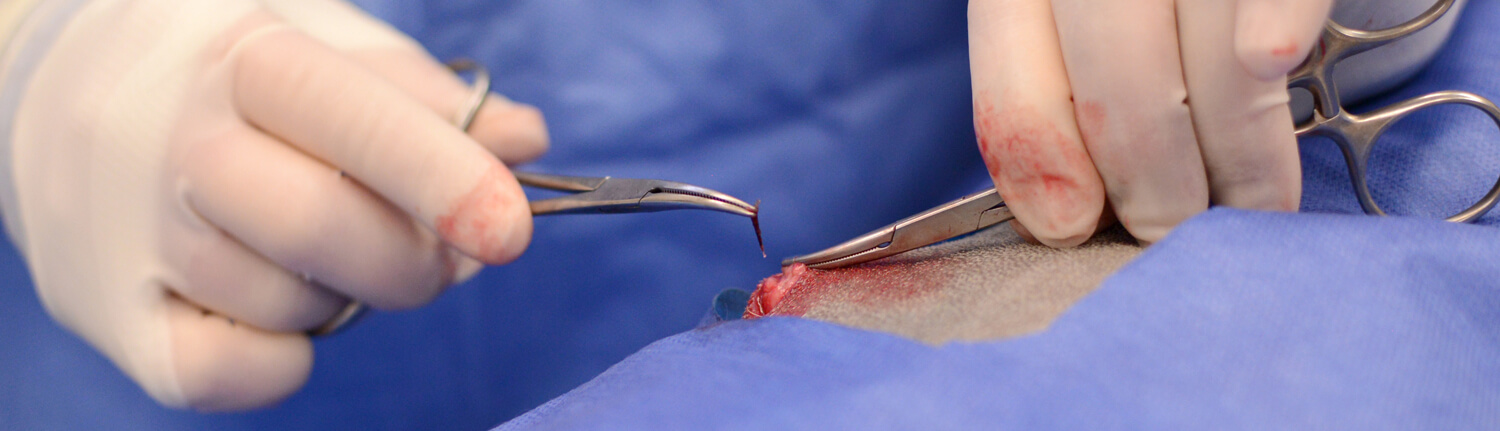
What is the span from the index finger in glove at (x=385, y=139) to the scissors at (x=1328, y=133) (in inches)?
11.4

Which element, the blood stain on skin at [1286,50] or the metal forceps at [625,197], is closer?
the blood stain on skin at [1286,50]

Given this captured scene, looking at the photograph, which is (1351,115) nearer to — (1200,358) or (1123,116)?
(1123,116)

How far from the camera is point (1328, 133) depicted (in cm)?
69

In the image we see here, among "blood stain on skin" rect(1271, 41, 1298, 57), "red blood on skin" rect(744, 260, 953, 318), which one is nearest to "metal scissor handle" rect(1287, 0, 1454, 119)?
"blood stain on skin" rect(1271, 41, 1298, 57)

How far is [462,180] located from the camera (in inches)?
25.5

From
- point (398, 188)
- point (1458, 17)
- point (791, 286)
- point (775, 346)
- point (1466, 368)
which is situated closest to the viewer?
point (1466, 368)

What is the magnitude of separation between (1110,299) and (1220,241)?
93mm

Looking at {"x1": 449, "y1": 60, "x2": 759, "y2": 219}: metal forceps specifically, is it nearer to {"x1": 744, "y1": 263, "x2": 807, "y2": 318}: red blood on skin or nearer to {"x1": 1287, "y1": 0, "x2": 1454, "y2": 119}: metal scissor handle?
{"x1": 744, "y1": 263, "x2": 807, "y2": 318}: red blood on skin

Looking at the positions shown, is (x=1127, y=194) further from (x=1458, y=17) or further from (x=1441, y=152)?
(x=1458, y=17)

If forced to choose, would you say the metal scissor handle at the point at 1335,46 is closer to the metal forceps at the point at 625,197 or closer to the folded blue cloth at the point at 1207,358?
the folded blue cloth at the point at 1207,358

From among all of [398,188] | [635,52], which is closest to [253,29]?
[398,188]

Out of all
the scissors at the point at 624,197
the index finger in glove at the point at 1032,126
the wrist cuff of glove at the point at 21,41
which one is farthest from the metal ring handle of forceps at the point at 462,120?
the index finger in glove at the point at 1032,126

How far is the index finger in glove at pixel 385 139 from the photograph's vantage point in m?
0.65

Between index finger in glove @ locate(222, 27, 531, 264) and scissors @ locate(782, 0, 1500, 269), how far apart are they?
29cm
